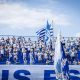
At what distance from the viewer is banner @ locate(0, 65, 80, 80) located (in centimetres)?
1241

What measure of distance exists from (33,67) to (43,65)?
18.1 inches

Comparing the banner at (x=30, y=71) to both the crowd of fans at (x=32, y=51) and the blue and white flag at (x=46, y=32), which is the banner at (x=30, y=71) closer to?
the crowd of fans at (x=32, y=51)

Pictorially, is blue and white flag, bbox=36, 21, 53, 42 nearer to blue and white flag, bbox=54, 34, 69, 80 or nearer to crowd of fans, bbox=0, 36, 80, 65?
crowd of fans, bbox=0, 36, 80, 65

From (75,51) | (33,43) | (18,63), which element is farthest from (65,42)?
(18,63)

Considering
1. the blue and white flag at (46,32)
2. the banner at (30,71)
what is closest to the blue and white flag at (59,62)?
the banner at (30,71)

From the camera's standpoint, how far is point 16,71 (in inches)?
492

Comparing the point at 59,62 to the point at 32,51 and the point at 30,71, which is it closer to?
the point at 30,71

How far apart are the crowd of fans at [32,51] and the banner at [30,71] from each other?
1.30ft

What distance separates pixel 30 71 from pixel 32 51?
1445 millimetres

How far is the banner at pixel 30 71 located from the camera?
12414 millimetres

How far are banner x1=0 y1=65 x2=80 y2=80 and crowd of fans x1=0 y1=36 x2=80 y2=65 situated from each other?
40cm

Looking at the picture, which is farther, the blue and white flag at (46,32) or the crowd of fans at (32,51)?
the blue and white flag at (46,32)

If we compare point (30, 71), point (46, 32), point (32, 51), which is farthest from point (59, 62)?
point (46, 32)

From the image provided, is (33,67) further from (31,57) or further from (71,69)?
(71,69)
